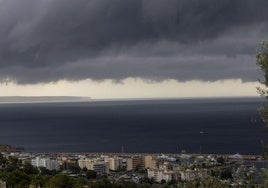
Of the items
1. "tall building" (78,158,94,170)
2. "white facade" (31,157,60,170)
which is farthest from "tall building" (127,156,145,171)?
"white facade" (31,157,60,170)

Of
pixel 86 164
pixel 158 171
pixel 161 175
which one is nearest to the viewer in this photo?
pixel 161 175

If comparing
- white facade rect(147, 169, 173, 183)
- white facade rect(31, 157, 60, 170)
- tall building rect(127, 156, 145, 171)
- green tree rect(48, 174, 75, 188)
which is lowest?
tall building rect(127, 156, 145, 171)

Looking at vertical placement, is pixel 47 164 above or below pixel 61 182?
below

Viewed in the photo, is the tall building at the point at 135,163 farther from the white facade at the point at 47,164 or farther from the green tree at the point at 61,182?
the green tree at the point at 61,182

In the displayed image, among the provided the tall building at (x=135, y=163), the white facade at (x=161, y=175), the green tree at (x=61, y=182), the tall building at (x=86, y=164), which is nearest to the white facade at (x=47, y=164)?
the tall building at (x=86, y=164)

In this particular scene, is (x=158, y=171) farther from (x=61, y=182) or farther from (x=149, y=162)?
(x=61, y=182)

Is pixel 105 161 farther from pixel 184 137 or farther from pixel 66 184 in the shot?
pixel 184 137

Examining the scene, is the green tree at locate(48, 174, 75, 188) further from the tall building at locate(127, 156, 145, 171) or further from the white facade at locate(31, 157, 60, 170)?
the tall building at locate(127, 156, 145, 171)

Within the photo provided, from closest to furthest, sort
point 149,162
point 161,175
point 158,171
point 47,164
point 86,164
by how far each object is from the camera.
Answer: point 161,175, point 158,171, point 47,164, point 86,164, point 149,162

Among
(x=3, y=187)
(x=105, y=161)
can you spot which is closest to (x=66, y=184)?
(x=3, y=187)

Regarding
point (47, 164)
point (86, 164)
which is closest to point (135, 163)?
point (86, 164)

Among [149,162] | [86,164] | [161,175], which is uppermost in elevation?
[161,175]
